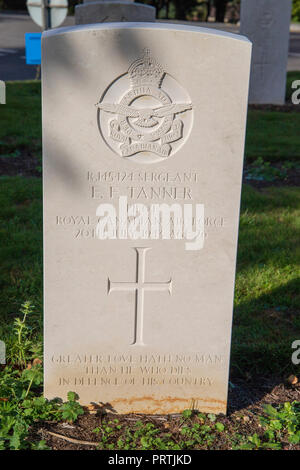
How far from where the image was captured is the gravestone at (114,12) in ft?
29.8

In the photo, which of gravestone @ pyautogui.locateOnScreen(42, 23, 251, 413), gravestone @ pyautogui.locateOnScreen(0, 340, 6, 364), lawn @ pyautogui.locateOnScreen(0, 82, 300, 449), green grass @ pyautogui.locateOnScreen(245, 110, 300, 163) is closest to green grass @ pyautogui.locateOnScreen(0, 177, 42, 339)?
lawn @ pyautogui.locateOnScreen(0, 82, 300, 449)

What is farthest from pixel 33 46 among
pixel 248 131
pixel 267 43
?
pixel 267 43

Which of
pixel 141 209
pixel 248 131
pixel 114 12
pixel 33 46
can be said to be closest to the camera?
pixel 141 209

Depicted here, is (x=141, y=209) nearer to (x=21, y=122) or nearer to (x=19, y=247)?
(x=19, y=247)

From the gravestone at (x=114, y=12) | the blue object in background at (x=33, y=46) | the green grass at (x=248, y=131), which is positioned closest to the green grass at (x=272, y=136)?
the green grass at (x=248, y=131)

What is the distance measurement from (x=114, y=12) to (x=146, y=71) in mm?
7212

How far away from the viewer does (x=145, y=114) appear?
260 cm

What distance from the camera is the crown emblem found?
8.25 ft

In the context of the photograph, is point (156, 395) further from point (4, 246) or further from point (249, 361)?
point (4, 246)

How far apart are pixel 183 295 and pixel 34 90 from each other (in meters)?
8.00

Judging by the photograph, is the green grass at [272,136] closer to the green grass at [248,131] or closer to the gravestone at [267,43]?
the green grass at [248,131]

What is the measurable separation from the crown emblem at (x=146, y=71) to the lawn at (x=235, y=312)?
136 cm

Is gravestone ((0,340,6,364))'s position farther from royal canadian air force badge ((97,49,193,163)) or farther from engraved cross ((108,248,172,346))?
royal canadian air force badge ((97,49,193,163))
